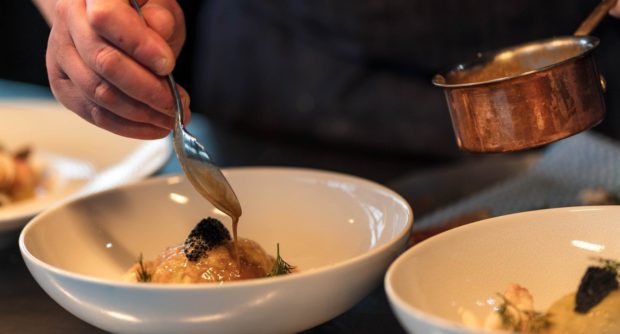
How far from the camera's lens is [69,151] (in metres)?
2.01

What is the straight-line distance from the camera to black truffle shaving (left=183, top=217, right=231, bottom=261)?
1.04m

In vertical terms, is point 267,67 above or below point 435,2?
below

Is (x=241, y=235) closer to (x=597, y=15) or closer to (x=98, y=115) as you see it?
(x=98, y=115)

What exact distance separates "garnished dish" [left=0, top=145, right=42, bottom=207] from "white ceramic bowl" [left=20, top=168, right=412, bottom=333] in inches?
21.1

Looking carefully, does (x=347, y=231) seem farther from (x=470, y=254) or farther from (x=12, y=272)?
(x=12, y=272)

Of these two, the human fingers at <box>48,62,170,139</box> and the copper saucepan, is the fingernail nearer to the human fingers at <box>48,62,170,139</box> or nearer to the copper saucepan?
the human fingers at <box>48,62,170,139</box>

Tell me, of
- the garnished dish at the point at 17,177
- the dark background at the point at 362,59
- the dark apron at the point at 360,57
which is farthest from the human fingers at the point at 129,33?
the dark apron at the point at 360,57

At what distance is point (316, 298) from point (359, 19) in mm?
1357

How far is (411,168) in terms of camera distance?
1.94 metres

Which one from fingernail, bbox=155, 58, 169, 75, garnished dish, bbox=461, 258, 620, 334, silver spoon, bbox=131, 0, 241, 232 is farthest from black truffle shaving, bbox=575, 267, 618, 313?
fingernail, bbox=155, 58, 169, 75

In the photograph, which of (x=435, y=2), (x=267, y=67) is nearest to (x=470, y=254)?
(x=435, y=2)

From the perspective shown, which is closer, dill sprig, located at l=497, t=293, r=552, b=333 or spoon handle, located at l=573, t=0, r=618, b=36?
dill sprig, located at l=497, t=293, r=552, b=333

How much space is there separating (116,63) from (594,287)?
62 centimetres

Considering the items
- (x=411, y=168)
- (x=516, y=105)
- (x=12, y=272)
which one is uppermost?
(x=516, y=105)
